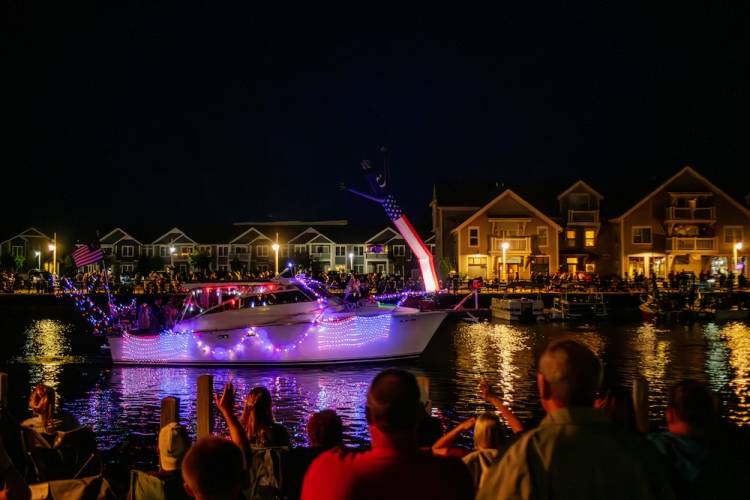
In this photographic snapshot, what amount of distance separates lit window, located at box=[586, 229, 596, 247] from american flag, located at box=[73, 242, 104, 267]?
176 feet

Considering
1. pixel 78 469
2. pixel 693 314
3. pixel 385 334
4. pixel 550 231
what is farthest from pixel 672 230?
pixel 78 469

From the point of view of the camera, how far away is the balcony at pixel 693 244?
216 ft

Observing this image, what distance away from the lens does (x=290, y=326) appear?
2322 centimetres

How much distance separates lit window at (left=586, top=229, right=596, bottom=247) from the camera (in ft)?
225

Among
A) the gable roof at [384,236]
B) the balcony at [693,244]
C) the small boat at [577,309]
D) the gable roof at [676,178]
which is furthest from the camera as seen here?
the gable roof at [384,236]

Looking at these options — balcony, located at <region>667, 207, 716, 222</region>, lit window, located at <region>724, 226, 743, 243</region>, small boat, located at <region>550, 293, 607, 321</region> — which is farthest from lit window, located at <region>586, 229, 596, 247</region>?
small boat, located at <region>550, 293, 607, 321</region>

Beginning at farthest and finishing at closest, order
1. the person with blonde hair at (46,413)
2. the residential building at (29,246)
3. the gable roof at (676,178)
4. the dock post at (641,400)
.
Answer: the residential building at (29,246)
the gable roof at (676,178)
the dock post at (641,400)
the person with blonde hair at (46,413)

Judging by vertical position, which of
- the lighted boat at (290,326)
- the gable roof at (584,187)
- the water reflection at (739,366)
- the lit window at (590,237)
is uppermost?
the gable roof at (584,187)

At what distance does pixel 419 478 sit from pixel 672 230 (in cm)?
6873

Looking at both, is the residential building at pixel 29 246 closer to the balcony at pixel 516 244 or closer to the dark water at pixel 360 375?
the balcony at pixel 516 244

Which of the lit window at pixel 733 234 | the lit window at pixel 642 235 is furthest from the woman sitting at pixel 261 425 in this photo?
the lit window at pixel 733 234

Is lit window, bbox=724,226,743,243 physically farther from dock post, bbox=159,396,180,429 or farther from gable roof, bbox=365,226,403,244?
dock post, bbox=159,396,180,429

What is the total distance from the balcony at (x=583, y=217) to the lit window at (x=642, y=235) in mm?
3629

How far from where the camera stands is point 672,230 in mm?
66438
